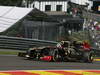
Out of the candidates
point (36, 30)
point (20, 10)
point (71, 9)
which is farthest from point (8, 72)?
point (71, 9)

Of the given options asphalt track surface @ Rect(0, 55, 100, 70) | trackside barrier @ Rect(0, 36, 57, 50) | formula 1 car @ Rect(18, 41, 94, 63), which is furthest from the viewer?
trackside barrier @ Rect(0, 36, 57, 50)

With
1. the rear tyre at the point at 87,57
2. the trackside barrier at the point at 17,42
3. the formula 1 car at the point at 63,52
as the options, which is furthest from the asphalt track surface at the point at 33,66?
the trackside barrier at the point at 17,42

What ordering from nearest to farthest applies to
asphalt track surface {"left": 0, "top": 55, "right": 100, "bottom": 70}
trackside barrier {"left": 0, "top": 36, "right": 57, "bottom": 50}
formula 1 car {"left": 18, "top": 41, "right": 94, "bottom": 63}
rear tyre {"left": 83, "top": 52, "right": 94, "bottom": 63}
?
asphalt track surface {"left": 0, "top": 55, "right": 100, "bottom": 70} → formula 1 car {"left": 18, "top": 41, "right": 94, "bottom": 63} → rear tyre {"left": 83, "top": 52, "right": 94, "bottom": 63} → trackside barrier {"left": 0, "top": 36, "right": 57, "bottom": 50}

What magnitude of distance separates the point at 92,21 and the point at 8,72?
46.7 feet

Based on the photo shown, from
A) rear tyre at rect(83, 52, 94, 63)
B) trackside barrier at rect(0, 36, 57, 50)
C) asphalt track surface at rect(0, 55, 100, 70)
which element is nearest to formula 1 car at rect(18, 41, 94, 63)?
rear tyre at rect(83, 52, 94, 63)

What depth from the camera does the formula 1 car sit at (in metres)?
16.3

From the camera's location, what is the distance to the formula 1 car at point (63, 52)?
16328 mm

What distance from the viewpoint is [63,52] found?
1675 centimetres

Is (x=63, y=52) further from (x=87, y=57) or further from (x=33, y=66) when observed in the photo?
(x=33, y=66)

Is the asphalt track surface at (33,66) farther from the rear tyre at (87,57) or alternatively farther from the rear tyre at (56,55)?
the rear tyre at (87,57)

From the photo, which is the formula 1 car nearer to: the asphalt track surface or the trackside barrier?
the asphalt track surface

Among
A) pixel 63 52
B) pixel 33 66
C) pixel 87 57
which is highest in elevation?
pixel 63 52

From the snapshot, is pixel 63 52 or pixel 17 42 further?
pixel 17 42

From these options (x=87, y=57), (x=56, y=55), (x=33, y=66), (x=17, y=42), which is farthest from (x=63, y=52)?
(x=17, y=42)
